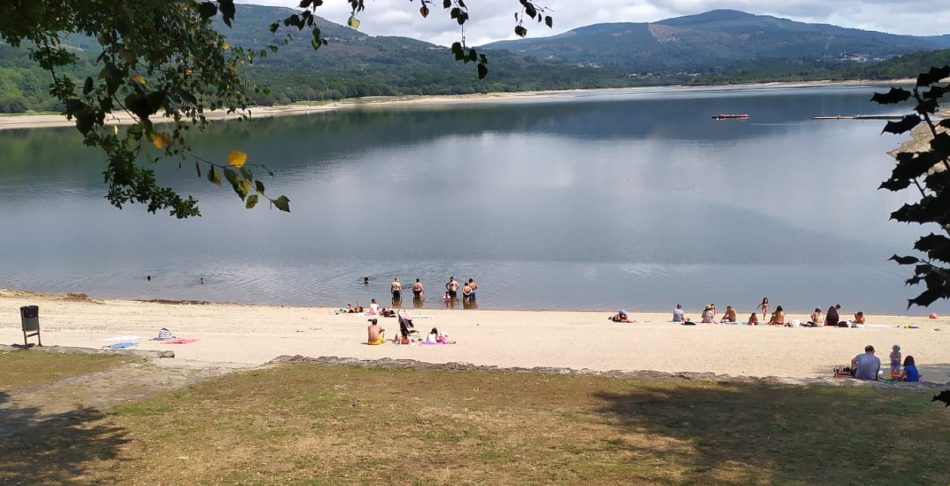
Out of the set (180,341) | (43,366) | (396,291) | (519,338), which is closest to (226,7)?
(43,366)

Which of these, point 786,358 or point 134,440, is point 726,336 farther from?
point 134,440

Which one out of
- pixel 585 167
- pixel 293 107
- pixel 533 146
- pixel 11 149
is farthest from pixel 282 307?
pixel 293 107

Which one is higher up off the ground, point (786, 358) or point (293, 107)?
point (293, 107)

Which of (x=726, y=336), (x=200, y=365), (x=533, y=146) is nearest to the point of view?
(x=200, y=365)

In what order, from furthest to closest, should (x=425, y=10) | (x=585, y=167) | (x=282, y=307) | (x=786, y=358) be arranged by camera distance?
(x=585, y=167) → (x=282, y=307) → (x=786, y=358) → (x=425, y=10)

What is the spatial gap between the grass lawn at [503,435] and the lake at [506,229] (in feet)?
54.7

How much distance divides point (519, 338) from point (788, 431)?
11206 millimetres

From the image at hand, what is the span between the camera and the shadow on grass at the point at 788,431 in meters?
8.23

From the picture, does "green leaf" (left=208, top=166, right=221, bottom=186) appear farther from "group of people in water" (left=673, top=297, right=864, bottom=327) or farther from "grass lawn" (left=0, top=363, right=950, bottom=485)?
"group of people in water" (left=673, top=297, right=864, bottom=327)

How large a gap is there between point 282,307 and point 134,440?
18.9 metres

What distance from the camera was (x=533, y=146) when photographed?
305 ft

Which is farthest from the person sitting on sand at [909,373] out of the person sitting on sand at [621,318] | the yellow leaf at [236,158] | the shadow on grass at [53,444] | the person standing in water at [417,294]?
the person standing in water at [417,294]

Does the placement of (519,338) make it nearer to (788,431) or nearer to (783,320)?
(783,320)

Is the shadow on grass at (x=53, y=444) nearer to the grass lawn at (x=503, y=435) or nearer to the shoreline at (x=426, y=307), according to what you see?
the grass lawn at (x=503, y=435)
